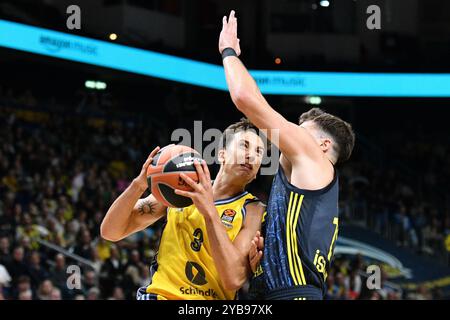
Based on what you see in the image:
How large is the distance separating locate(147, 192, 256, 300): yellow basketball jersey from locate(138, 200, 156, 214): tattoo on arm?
0.15m

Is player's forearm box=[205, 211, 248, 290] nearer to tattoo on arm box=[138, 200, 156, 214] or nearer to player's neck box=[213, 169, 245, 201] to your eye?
player's neck box=[213, 169, 245, 201]

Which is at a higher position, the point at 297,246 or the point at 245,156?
the point at 245,156

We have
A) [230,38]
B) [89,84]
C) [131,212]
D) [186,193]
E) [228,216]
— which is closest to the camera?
[186,193]

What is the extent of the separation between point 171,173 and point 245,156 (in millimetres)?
639

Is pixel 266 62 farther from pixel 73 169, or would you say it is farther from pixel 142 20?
pixel 73 169

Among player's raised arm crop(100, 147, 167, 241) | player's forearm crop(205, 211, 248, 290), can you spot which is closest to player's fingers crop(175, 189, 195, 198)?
player's forearm crop(205, 211, 248, 290)

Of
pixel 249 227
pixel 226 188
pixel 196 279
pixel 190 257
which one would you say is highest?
pixel 226 188

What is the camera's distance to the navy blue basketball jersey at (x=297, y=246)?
4.08 m

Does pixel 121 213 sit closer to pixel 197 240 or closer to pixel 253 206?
pixel 197 240

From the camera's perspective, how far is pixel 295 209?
410 centimetres

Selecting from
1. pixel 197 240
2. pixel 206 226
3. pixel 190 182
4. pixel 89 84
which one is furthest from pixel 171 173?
pixel 89 84

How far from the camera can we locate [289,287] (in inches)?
160

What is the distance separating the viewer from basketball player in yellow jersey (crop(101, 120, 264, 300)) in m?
4.11
